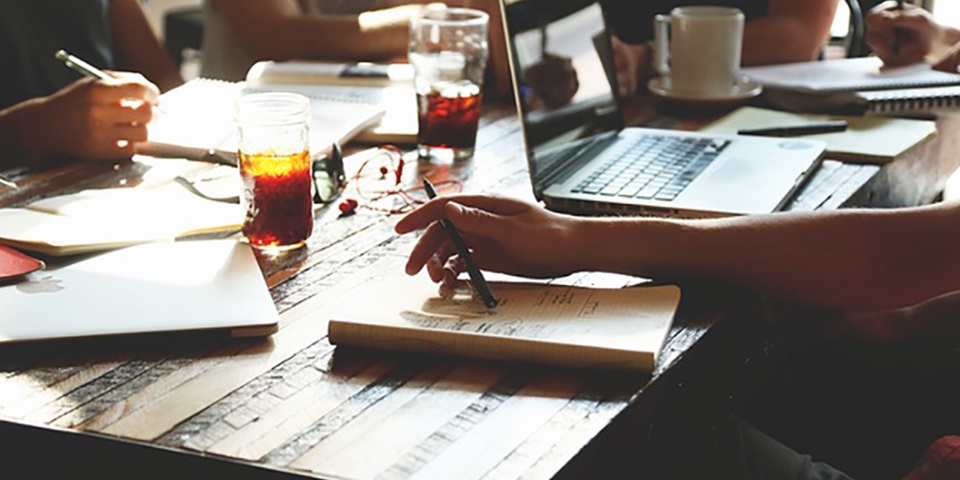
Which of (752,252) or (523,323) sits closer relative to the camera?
(523,323)

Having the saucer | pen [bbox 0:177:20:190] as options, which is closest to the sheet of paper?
pen [bbox 0:177:20:190]

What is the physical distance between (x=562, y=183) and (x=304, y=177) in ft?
1.20

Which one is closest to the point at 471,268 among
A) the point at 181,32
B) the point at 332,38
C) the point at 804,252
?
the point at 804,252

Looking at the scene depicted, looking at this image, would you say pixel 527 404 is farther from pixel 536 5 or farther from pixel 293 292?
pixel 536 5

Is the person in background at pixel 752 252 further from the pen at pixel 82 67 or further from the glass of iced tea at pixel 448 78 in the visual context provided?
the pen at pixel 82 67

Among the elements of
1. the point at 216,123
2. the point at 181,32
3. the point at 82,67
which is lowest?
the point at 181,32

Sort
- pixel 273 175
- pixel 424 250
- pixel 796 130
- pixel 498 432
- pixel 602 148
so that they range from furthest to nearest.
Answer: pixel 796 130, pixel 602 148, pixel 273 175, pixel 424 250, pixel 498 432

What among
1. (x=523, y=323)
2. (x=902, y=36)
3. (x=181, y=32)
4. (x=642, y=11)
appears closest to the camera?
(x=523, y=323)

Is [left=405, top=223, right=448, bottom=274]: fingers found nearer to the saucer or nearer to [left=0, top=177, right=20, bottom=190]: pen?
[left=0, top=177, right=20, bottom=190]: pen

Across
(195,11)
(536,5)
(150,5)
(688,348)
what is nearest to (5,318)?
(688,348)

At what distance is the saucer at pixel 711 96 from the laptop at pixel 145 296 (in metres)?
0.94

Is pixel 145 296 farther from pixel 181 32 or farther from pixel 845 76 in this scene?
pixel 181 32

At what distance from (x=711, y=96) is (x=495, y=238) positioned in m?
0.90

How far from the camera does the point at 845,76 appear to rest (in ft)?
6.56
